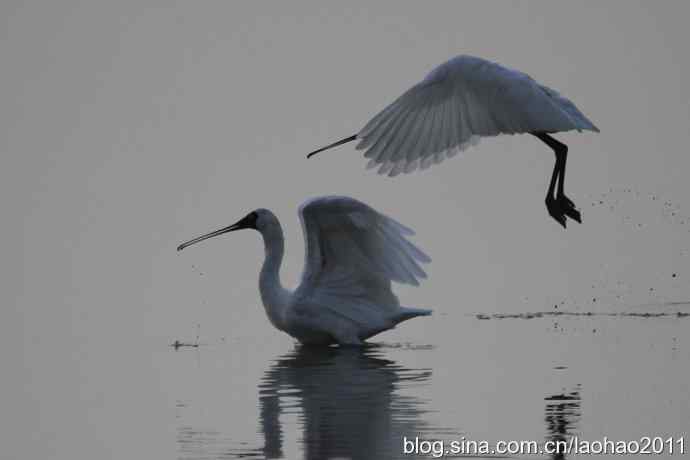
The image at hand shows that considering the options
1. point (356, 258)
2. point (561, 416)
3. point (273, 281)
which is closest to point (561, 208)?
point (561, 416)

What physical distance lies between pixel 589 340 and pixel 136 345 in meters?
4.89

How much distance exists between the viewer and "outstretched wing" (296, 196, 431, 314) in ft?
55.6

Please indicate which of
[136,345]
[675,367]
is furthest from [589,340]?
[136,345]

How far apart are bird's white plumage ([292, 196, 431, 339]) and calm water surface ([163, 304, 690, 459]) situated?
391 mm

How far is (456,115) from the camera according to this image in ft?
44.9

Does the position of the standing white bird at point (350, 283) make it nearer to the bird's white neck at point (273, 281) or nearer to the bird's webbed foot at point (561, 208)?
the bird's white neck at point (273, 281)

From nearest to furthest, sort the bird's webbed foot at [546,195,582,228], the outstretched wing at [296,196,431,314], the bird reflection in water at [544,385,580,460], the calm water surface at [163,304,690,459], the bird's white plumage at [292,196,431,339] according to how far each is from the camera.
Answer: the bird reflection in water at [544,385,580,460], the calm water surface at [163,304,690,459], the bird's webbed foot at [546,195,582,228], the outstretched wing at [296,196,431,314], the bird's white plumage at [292,196,431,339]

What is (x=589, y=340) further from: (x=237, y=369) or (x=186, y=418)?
(x=186, y=418)

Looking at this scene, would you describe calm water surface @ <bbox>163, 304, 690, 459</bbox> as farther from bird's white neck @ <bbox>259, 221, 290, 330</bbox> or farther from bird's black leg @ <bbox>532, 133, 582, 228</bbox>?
bird's black leg @ <bbox>532, 133, 582, 228</bbox>

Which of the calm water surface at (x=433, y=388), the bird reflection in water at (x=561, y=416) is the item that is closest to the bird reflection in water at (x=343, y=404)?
the calm water surface at (x=433, y=388)

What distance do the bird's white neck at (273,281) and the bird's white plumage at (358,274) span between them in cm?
26

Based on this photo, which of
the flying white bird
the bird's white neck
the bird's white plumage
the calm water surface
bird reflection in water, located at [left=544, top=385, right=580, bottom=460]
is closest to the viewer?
bird reflection in water, located at [left=544, top=385, right=580, bottom=460]

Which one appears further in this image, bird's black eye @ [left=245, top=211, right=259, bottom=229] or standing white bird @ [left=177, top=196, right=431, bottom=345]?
bird's black eye @ [left=245, top=211, right=259, bottom=229]

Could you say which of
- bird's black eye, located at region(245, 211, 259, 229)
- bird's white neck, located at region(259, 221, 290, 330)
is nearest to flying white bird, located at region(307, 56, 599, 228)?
bird's white neck, located at region(259, 221, 290, 330)
